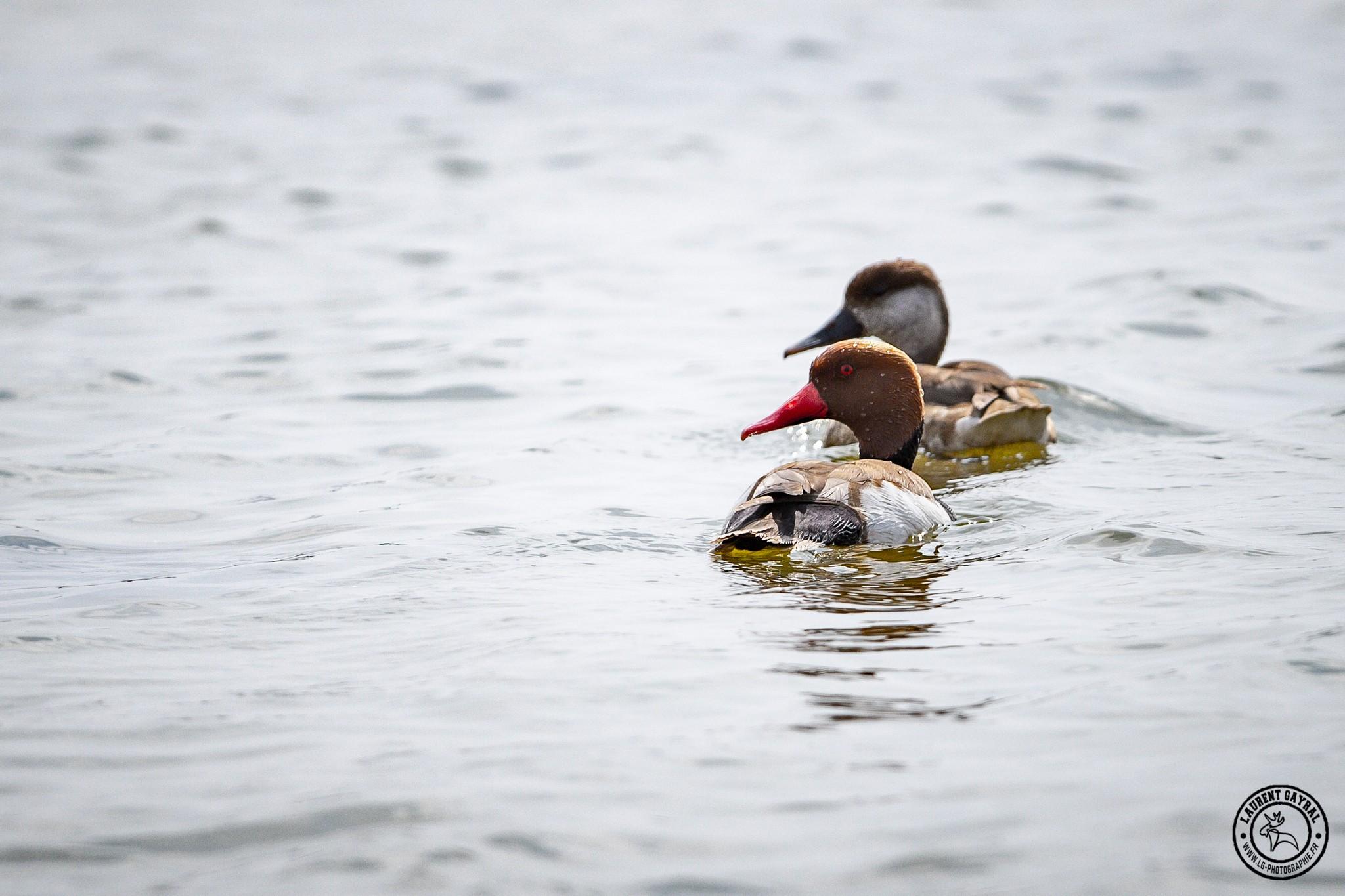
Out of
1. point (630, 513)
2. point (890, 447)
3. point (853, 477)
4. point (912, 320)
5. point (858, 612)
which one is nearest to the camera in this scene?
point (858, 612)

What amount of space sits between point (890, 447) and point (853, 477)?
115 centimetres

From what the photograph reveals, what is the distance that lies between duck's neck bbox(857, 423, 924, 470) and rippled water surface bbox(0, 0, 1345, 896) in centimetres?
37

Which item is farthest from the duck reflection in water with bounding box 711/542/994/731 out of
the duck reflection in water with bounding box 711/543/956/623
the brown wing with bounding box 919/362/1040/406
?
the brown wing with bounding box 919/362/1040/406

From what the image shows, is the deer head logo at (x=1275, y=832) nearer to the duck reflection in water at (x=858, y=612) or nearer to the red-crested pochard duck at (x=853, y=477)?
the duck reflection in water at (x=858, y=612)

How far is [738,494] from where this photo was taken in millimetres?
8133

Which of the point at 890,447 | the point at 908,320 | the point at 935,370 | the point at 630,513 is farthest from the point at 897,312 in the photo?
the point at 630,513

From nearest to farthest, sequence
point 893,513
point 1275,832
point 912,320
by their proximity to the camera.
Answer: point 1275,832, point 893,513, point 912,320

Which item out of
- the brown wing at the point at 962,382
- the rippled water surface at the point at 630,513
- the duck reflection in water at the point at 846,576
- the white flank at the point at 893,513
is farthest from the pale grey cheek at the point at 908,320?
the duck reflection in water at the point at 846,576

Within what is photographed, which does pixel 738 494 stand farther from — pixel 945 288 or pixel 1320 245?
pixel 1320 245

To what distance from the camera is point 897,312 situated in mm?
10102

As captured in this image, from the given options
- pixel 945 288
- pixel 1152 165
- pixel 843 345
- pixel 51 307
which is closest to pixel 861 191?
pixel 1152 165

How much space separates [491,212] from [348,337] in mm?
5836

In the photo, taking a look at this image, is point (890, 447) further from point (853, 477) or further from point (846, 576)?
point (846, 576)

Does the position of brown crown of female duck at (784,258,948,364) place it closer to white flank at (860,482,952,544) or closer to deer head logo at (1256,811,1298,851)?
white flank at (860,482,952,544)
